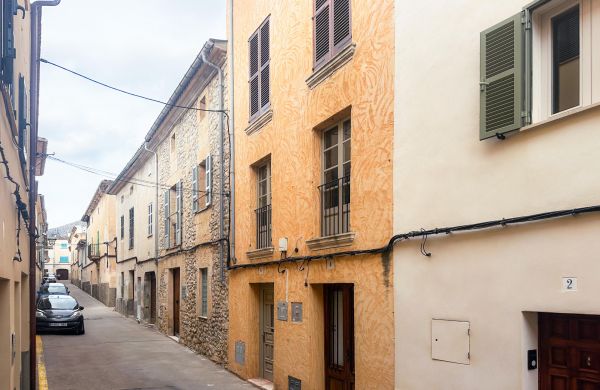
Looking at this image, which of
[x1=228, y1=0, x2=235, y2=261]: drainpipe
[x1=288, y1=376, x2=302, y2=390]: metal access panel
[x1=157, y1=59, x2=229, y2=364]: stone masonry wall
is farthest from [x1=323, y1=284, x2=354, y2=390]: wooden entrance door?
[x1=157, y1=59, x2=229, y2=364]: stone masonry wall

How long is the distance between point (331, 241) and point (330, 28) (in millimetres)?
3217

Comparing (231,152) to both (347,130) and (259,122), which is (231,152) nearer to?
(259,122)

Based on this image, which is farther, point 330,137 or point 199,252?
point 199,252

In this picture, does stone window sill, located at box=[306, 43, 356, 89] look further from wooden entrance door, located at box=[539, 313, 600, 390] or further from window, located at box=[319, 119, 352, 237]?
wooden entrance door, located at box=[539, 313, 600, 390]

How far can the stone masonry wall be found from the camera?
14.6 m

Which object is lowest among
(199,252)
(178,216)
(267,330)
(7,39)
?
(267,330)

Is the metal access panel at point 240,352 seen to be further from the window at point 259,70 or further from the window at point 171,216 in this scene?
the window at point 171,216

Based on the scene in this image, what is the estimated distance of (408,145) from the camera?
7223 millimetres

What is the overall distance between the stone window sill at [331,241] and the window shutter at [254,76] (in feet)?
12.7

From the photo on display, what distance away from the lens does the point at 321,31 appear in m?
9.75

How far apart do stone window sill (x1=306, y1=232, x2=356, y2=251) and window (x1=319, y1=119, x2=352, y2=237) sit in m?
0.20

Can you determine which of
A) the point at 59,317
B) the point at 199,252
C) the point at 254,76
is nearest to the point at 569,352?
the point at 254,76

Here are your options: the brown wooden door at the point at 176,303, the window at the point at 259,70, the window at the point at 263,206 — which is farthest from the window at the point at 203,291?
the window at the point at 259,70

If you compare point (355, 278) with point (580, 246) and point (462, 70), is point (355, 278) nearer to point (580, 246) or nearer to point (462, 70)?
point (462, 70)
